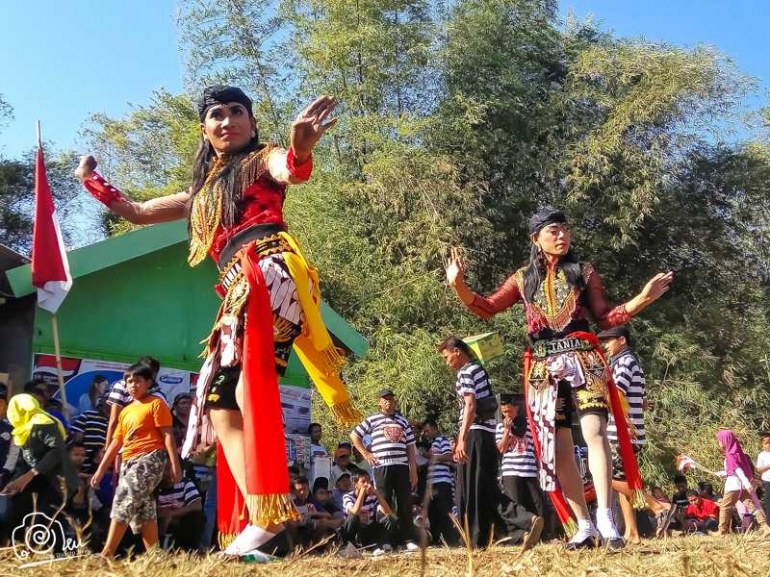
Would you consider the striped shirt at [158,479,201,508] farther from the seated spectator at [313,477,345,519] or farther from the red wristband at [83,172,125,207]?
the red wristband at [83,172,125,207]

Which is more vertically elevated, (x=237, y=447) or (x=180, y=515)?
(x=237, y=447)

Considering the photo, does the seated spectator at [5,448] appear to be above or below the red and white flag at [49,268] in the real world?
below

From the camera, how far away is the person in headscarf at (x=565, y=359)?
4.58 meters

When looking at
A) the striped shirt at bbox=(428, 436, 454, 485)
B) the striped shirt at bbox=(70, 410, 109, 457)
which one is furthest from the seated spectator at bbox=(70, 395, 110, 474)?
the striped shirt at bbox=(428, 436, 454, 485)

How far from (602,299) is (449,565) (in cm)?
227

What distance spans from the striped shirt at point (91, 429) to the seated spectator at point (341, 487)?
3.03 metres

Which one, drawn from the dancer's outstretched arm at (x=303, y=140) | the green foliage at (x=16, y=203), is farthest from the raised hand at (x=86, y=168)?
the green foliage at (x=16, y=203)

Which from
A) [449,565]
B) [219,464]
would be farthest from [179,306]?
[449,565]

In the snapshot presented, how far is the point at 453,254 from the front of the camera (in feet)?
15.8

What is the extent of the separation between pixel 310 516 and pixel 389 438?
1.36m

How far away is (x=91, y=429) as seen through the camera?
844 centimetres

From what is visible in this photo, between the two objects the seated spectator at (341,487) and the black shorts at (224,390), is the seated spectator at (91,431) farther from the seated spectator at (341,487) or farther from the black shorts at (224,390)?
the black shorts at (224,390)

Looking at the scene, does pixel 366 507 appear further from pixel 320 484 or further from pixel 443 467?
pixel 443 467

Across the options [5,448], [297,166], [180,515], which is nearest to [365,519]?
[180,515]
